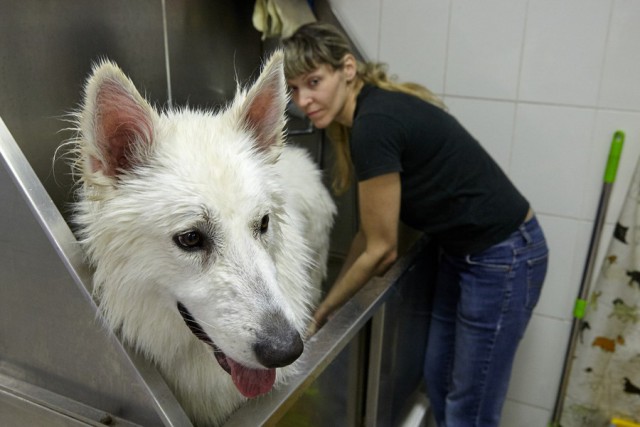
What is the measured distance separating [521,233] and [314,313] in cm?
64

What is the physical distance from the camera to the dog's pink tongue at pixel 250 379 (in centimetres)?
88

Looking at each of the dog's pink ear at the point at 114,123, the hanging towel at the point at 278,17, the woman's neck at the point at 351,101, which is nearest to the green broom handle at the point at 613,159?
the woman's neck at the point at 351,101

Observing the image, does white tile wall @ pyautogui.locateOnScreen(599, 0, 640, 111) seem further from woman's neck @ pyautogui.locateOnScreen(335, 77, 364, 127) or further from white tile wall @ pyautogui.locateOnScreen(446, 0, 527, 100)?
woman's neck @ pyautogui.locateOnScreen(335, 77, 364, 127)

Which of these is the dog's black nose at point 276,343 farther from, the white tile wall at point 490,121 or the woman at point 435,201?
the white tile wall at point 490,121

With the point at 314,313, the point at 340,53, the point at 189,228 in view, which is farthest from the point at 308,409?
the point at 340,53

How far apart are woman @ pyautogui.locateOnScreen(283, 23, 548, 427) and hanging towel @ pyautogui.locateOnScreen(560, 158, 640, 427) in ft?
0.96

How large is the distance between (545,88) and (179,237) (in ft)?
4.41

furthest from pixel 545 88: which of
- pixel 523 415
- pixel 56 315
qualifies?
pixel 56 315

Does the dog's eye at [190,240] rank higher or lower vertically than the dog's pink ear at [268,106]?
lower

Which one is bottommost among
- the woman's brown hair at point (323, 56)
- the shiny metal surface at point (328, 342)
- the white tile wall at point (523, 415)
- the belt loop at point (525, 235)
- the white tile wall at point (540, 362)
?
the white tile wall at point (523, 415)

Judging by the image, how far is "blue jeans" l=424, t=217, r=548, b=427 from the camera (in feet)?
4.97

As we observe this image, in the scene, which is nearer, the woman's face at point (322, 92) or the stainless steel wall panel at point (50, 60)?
the stainless steel wall panel at point (50, 60)

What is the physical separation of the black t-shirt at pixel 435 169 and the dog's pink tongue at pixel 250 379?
592mm

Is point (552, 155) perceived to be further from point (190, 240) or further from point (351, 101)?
point (190, 240)
